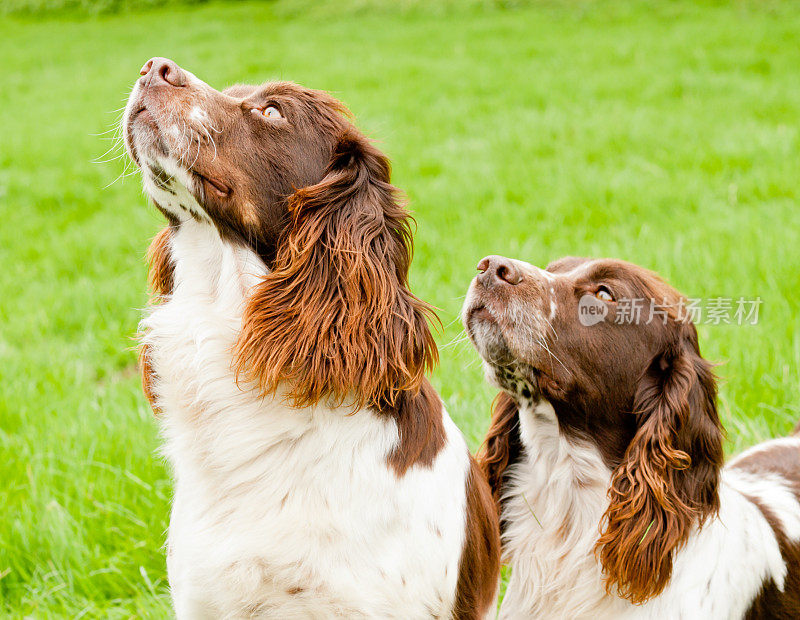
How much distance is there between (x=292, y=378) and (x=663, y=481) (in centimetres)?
124

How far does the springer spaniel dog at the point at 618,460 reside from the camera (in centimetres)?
280

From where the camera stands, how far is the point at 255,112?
8.80 feet

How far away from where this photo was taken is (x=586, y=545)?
10.00 ft

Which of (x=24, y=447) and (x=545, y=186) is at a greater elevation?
(x=545, y=186)

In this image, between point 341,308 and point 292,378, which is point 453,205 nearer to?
point 341,308

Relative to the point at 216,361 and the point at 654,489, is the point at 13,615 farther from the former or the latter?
the point at 654,489

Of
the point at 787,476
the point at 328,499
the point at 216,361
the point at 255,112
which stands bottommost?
the point at 787,476

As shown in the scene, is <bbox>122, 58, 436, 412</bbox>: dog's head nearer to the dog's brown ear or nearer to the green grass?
the green grass

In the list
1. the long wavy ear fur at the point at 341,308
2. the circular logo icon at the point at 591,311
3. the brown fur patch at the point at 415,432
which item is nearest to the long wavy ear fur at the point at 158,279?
the long wavy ear fur at the point at 341,308

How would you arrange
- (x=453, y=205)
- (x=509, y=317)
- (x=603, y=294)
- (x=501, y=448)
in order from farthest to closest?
(x=453, y=205) → (x=501, y=448) → (x=603, y=294) → (x=509, y=317)

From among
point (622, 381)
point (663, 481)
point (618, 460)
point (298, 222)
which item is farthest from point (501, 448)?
point (298, 222)

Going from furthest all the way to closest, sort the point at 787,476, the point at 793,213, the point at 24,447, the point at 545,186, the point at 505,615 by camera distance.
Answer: the point at 545,186 < the point at 793,213 < the point at 24,447 < the point at 787,476 < the point at 505,615

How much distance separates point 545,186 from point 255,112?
4636 millimetres

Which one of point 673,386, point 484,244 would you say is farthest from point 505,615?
point 484,244
